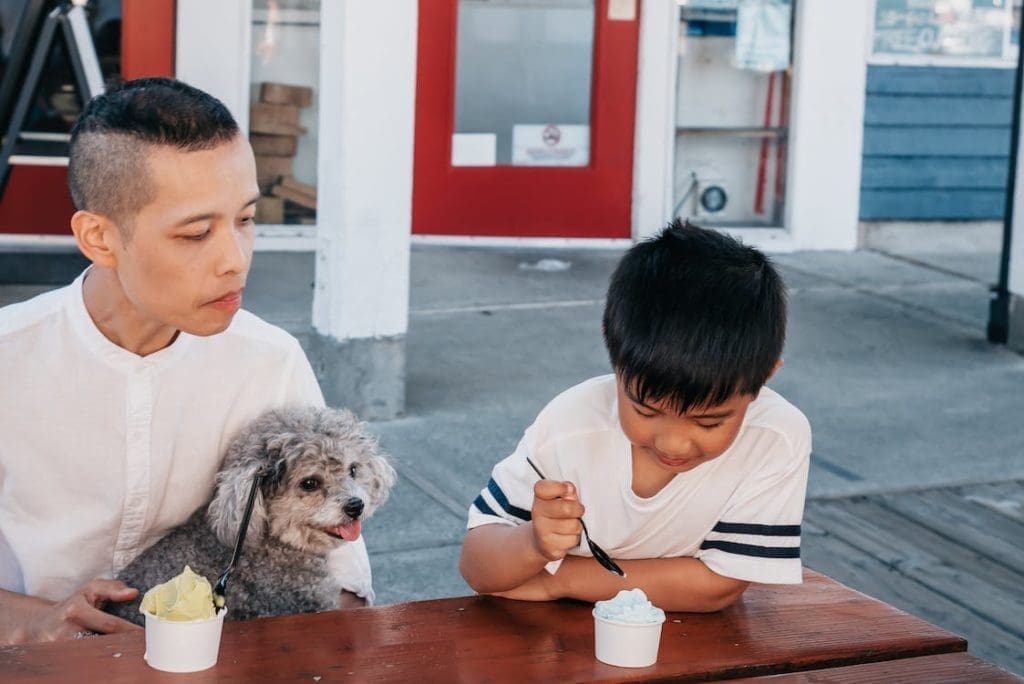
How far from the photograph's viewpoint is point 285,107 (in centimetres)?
889

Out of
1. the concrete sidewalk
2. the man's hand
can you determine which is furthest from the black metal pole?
the man's hand

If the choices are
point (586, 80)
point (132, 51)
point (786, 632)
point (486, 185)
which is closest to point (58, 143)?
point (132, 51)

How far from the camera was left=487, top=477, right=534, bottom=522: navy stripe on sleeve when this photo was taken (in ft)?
8.54

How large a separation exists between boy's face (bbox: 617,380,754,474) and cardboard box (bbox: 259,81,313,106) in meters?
6.74

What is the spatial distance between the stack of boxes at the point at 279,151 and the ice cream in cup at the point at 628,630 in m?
6.92

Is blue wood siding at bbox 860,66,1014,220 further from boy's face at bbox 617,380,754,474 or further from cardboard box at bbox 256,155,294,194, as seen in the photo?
boy's face at bbox 617,380,754,474

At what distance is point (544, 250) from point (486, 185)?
Result: 1.89 feet

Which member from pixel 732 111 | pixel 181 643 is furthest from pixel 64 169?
pixel 181 643

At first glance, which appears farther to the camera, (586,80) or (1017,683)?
(586,80)

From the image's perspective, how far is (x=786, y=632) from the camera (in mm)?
2400

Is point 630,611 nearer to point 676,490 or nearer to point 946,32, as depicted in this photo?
point 676,490

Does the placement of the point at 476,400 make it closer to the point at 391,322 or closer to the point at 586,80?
the point at 391,322

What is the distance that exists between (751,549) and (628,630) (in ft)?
1.49

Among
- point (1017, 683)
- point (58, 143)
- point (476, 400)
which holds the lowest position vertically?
point (476, 400)
